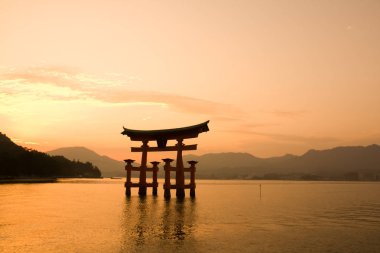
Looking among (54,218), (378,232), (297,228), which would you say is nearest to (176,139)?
(54,218)

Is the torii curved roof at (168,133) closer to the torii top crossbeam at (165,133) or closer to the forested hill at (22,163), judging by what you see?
the torii top crossbeam at (165,133)

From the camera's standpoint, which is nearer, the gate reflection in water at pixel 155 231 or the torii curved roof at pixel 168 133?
the gate reflection in water at pixel 155 231

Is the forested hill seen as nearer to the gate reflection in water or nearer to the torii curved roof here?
the torii curved roof

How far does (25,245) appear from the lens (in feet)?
41.3

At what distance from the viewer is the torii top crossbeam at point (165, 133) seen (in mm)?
30109

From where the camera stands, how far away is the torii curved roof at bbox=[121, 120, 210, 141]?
3006 cm

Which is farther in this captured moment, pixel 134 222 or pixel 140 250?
pixel 134 222

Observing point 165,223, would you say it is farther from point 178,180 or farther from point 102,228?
point 178,180

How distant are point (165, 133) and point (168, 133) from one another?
1.38 ft

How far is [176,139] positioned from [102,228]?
15.6 m

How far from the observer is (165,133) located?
106 ft

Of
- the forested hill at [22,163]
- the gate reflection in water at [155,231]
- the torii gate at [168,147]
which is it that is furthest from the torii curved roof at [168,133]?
the forested hill at [22,163]

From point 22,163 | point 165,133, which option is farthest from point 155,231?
point 22,163

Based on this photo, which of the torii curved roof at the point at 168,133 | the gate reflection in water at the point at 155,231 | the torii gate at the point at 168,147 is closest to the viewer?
the gate reflection in water at the point at 155,231
